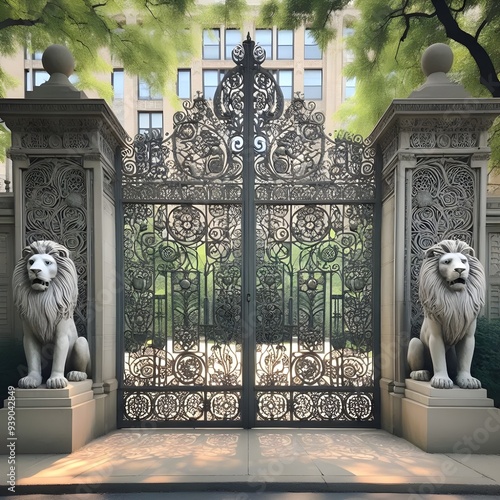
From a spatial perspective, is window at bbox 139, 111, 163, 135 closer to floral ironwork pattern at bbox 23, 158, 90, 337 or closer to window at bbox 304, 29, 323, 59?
window at bbox 304, 29, 323, 59

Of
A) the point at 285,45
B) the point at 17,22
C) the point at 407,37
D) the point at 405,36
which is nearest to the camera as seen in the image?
the point at 17,22

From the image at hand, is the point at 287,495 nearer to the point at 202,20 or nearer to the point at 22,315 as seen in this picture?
the point at 22,315

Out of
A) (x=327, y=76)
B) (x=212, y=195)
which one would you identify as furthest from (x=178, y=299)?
(x=327, y=76)

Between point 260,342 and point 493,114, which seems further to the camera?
point 260,342

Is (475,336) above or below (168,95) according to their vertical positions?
below

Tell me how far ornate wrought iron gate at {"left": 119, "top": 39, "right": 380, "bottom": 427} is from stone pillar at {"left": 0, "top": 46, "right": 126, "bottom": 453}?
0.48m

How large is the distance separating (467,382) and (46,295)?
427 cm

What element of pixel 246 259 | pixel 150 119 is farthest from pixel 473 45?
pixel 150 119

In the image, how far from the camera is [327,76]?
23.4 m

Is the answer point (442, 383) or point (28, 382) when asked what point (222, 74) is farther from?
point (442, 383)

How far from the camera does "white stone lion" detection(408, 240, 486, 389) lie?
470 centimetres

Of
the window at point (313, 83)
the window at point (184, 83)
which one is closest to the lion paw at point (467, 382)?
the window at point (184, 83)

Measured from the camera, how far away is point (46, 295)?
15.7 ft

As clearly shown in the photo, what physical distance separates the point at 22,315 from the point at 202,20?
7182mm
